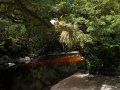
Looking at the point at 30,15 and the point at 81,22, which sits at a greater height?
the point at 30,15

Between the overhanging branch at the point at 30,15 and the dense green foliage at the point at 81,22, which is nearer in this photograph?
the overhanging branch at the point at 30,15

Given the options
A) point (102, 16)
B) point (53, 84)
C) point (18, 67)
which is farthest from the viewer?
point (18, 67)

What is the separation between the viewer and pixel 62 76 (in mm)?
12766

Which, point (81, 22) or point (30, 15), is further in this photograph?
point (81, 22)

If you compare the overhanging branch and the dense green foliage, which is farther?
the dense green foliage

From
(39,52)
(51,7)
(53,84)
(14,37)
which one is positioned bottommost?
(53,84)

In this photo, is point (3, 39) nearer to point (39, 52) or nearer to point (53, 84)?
point (39, 52)

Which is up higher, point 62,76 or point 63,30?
point 63,30

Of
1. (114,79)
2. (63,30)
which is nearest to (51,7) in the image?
(63,30)

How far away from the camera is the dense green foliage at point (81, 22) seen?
31.3ft

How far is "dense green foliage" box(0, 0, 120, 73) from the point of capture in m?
9.53

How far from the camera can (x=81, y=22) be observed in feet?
34.5

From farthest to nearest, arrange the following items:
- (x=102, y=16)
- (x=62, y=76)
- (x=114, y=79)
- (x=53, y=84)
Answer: (x=62, y=76) < (x=53, y=84) < (x=114, y=79) < (x=102, y=16)

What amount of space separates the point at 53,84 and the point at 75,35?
320 centimetres
